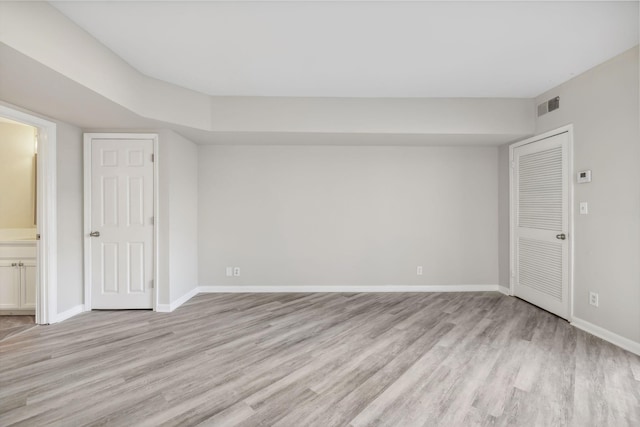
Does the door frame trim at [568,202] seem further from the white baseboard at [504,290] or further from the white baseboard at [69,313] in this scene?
the white baseboard at [69,313]

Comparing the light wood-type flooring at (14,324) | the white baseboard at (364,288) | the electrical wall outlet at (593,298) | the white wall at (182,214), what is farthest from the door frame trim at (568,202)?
the light wood-type flooring at (14,324)

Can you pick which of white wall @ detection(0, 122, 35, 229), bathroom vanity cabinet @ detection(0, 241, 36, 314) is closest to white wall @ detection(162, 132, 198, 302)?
bathroom vanity cabinet @ detection(0, 241, 36, 314)

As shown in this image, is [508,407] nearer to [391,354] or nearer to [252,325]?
[391,354]

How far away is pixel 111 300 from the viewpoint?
A: 3.58 m

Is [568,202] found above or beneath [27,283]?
above

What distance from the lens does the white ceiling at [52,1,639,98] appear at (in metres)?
2.03

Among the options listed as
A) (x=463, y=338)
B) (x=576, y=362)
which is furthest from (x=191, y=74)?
(x=576, y=362)

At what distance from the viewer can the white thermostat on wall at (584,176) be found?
2.93 meters

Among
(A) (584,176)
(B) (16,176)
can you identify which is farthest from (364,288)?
(B) (16,176)

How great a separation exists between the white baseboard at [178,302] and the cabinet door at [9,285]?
5.24 ft

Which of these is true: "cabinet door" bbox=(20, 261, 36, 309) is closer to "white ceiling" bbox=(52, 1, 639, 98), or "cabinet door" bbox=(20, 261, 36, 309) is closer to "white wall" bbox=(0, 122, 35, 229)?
"white wall" bbox=(0, 122, 35, 229)

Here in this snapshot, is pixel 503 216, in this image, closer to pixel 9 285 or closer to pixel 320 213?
pixel 320 213

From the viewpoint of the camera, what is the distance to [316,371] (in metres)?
2.23

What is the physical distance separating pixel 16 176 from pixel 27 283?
146cm
